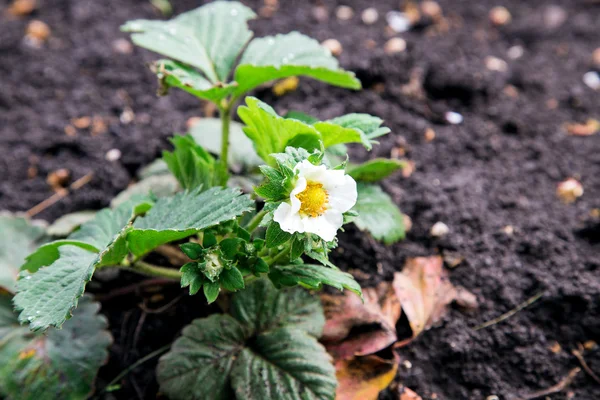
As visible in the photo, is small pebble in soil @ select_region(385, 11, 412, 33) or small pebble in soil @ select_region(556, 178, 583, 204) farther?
small pebble in soil @ select_region(385, 11, 412, 33)

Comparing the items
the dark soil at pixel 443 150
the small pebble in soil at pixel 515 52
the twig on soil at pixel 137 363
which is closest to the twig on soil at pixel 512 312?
the dark soil at pixel 443 150

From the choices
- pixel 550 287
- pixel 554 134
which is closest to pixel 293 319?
pixel 550 287

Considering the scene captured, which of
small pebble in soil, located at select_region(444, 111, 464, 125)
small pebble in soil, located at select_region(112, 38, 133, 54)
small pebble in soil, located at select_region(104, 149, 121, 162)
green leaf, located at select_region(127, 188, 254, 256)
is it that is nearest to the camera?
green leaf, located at select_region(127, 188, 254, 256)

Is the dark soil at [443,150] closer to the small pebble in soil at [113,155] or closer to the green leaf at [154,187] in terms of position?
the small pebble in soil at [113,155]

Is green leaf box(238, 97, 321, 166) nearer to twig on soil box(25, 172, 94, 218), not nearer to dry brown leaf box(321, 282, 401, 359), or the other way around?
dry brown leaf box(321, 282, 401, 359)

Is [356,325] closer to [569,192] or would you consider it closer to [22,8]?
[569,192]

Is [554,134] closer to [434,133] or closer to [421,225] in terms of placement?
[434,133]

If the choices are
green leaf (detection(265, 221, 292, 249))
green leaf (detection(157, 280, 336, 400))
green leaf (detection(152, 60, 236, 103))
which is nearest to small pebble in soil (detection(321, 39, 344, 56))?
green leaf (detection(152, 60, 236, 103))
